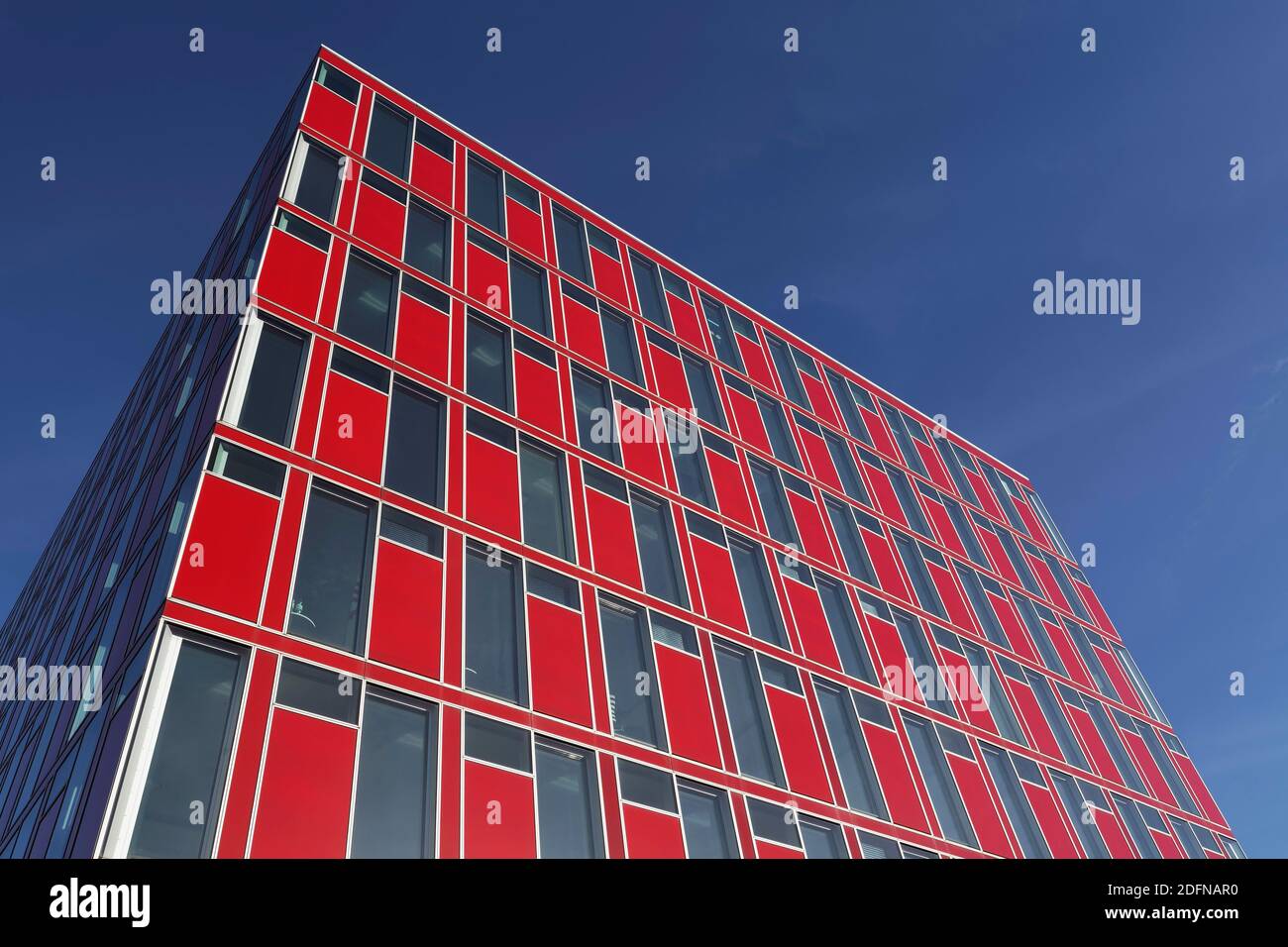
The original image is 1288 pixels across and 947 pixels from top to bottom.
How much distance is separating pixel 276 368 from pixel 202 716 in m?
7.55

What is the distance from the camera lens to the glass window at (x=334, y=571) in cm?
1509

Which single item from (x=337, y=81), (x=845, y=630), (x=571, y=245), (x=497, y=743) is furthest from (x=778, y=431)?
(x=497, y=743)

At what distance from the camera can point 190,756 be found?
12.4m

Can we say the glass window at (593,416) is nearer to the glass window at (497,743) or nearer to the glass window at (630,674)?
the glass window at (630,674)

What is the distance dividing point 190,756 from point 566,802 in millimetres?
6193

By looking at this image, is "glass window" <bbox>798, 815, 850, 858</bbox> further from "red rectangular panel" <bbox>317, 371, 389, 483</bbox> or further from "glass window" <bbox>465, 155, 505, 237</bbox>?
"glass window" <bbox>465, 155, 505, 237</bbox>

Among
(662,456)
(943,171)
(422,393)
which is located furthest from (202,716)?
(943,171)

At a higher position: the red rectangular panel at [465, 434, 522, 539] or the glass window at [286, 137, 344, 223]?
the glass window at [286, 137, 344, 223]

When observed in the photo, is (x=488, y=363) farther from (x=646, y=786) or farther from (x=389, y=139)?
(x=646, y=786)

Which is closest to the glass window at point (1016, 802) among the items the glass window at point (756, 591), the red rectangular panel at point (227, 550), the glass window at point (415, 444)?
the glass window at point (756, 591)

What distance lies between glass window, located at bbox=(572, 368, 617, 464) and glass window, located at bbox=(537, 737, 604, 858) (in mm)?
8642

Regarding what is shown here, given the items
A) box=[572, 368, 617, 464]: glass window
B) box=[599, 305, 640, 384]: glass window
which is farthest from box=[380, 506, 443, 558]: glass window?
box=[599, 305, 640, 384]: glass window

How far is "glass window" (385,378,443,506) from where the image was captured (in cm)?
1847
